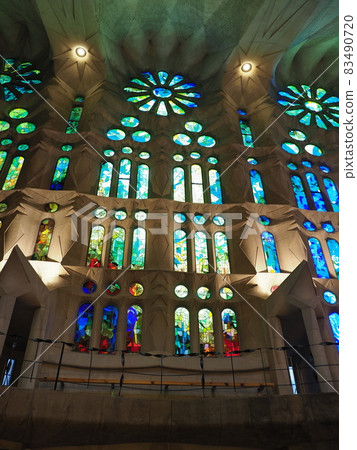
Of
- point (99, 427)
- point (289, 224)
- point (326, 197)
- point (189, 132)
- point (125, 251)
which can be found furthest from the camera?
point (189, 132)

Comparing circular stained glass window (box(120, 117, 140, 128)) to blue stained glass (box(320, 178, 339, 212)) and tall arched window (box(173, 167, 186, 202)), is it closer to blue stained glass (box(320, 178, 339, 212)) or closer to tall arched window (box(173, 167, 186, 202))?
tall arched window (box(173, 167, 186, 202))

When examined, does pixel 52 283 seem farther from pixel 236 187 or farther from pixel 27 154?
pixel 236 187

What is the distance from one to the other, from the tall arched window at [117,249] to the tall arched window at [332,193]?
33.8 feet

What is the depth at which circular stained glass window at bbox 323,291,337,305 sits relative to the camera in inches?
640

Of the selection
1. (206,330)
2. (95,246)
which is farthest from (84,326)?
(206,330)

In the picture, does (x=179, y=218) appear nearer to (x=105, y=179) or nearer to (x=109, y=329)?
(x=105, y=179)

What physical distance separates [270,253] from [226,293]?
2759mm

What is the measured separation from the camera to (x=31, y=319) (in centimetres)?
1364

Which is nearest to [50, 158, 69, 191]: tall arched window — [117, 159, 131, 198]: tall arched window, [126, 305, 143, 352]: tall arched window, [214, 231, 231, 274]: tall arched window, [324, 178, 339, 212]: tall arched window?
[117, 159, 131, 198]: tall arched window

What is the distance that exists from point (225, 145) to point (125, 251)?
25.5 feet

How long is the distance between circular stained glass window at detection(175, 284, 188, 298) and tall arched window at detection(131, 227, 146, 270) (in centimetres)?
164

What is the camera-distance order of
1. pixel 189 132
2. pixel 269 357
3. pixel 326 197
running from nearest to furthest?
pixel 269 357 → pixel 326 197 → pixel 189 132

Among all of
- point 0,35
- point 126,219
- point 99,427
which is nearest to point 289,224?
point 126,219

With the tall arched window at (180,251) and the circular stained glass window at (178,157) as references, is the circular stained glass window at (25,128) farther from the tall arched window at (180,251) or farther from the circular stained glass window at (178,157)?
the tall arched window at (180,251)
